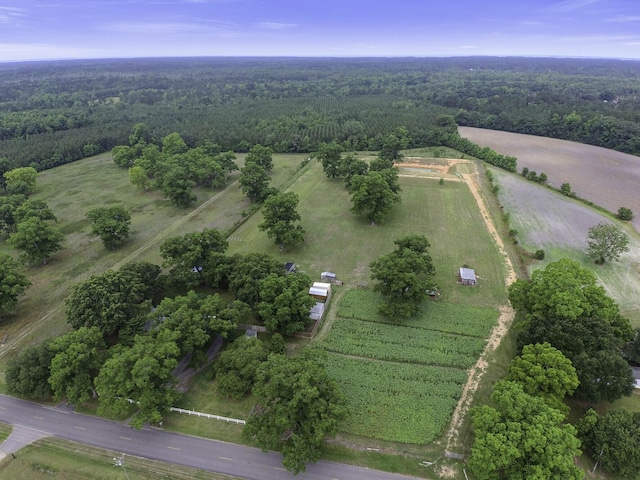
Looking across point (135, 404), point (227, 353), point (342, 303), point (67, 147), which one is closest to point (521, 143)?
point (342, 303)

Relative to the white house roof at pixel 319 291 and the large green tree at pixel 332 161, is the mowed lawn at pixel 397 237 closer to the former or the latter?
the white house roof at pixel 319 291

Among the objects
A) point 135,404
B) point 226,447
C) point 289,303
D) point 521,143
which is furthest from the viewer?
point 521,143

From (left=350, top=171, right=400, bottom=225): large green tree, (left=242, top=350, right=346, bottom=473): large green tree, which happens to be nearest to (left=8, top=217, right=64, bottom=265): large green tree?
(left=242, top=350, right=346, bottom=473): large green tree

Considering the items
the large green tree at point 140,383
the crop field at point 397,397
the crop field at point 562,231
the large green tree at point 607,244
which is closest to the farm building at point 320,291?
the crop field at point 397,397

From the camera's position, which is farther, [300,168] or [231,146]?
[231,146]

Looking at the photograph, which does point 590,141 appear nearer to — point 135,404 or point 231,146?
point 231,146

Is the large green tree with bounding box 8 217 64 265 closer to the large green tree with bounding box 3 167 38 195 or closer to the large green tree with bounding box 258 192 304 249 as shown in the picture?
the large green tree with bounding box 258 192 304 249

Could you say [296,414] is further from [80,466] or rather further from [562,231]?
[562,231]
